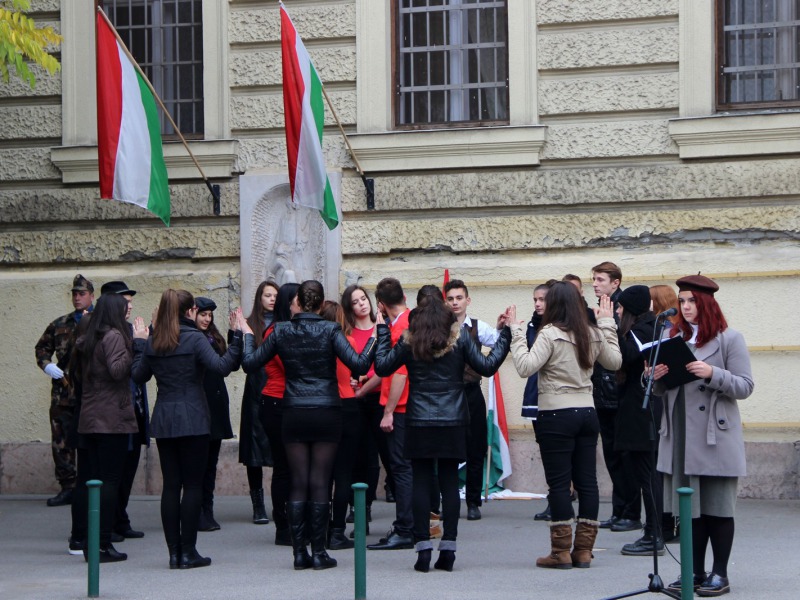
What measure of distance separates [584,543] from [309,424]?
5.93 ft

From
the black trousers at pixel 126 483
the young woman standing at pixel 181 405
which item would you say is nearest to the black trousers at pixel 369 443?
the young woman standing at pixel 181 405

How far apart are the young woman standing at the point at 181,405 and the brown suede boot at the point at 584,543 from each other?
2344 millimetres

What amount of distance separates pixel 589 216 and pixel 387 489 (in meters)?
2.87

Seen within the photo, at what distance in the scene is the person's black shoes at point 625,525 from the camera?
9664 mm

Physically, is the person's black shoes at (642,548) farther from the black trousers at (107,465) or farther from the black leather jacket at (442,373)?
the black trousers at (107,465)

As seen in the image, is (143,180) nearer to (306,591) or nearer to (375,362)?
(375,362)

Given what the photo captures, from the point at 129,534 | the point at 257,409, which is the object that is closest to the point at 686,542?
the point at 257,409

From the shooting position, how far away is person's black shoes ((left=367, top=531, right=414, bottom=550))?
9086 millimetres

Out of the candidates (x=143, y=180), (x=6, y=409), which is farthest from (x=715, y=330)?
(x=6, y=409)

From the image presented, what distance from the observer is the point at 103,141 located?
1130 cm

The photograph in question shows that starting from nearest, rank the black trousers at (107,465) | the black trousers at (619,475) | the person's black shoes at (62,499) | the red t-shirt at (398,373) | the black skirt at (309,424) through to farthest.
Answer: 1. the black skirt at (309,424)
2. the black trousers at (107,465)
3. the red t-shirt at (398,373)
4. the black trousers at (619,475)
5. the person's black shoes at (62,499)

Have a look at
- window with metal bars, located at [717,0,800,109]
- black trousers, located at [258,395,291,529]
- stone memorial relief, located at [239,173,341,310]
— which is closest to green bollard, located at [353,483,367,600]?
black trousers, located at [258,395,291,529]

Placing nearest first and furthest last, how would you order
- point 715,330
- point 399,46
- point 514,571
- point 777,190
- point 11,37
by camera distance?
point 715,330 < point 514,571 < point 11,37 < point 777,190 < point 399,46

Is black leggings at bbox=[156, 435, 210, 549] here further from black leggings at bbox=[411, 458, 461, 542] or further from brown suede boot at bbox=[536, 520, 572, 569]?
brown suede boot at bbox=[536, 520, 572, 569]
